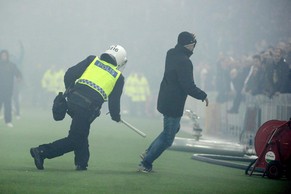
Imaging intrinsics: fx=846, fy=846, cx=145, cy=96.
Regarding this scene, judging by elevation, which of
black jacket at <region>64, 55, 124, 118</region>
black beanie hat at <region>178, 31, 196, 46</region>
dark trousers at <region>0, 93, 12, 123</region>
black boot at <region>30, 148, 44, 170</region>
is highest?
black beanie hat at <region>178, 31, 196, 46</region>

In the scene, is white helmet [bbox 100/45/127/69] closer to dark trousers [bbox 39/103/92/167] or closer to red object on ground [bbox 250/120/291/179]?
dark trousers [bbox 39/103/92/167]

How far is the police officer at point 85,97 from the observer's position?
11.0 meters

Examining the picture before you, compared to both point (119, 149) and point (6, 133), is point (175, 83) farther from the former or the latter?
point (6, 133)

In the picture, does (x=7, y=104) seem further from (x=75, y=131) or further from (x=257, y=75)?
(x=75, y=131)

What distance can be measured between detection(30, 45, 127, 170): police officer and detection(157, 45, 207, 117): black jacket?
0.63m

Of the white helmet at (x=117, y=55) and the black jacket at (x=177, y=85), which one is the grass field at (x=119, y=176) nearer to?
the black jacket at (x=177, y=85)

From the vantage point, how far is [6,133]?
1847cm

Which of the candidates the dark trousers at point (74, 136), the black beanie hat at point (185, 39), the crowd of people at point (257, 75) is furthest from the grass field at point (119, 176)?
the crowd of people at point (257, 75)

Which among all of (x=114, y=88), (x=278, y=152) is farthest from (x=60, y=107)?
(x=278, y=152)

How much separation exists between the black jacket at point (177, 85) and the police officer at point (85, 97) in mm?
627

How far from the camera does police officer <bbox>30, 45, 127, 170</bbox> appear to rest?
433 inches

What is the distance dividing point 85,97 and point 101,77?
0.34 metres

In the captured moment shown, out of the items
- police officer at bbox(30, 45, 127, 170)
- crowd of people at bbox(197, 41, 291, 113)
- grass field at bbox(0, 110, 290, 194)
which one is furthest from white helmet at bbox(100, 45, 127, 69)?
crowd of people at bbox(197, 41, 291, 113)

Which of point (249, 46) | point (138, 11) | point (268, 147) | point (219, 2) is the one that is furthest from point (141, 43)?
point (268, 147)
